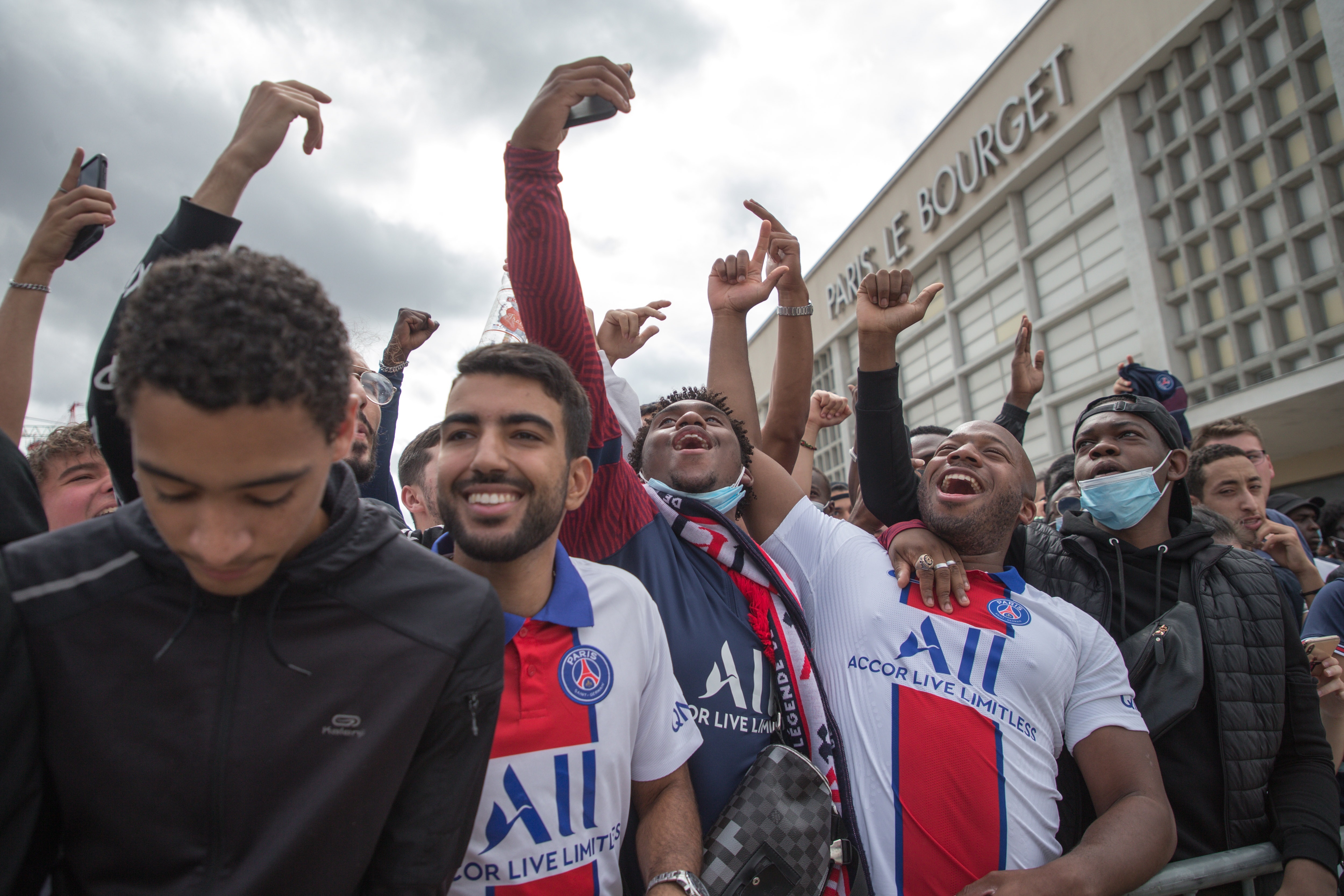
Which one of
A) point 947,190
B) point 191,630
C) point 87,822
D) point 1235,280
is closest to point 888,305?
point 191,630

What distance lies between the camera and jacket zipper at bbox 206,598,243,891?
1207mm

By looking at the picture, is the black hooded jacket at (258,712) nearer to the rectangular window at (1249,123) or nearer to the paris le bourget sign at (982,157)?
the paris le bourget sign at (982,157)

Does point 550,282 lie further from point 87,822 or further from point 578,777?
point 87,822

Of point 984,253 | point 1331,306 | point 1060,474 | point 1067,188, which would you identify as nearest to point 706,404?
point 1060,474

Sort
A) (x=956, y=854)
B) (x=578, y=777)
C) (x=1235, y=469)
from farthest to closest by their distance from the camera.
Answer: (x=1235, y=469) < (x=956, y=854) < (x=578, y=777)

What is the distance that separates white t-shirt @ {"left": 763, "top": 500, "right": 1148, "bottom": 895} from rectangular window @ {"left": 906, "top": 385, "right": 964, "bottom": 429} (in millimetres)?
21902

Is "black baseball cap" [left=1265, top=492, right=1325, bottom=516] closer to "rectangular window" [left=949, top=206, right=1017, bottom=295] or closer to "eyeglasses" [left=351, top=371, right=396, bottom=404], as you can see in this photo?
"eyeglasses" [left=351, top=371, right=396, bottom=404]

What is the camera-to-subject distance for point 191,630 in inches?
49.0

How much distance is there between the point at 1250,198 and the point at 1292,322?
248 cm

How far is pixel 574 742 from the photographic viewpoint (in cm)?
169

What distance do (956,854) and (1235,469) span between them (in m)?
3.46

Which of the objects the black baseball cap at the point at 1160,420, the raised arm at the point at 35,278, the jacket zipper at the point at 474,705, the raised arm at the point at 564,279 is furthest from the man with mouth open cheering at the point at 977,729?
the raised arm at the point at 35,278

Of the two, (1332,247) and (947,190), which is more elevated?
(947,190)

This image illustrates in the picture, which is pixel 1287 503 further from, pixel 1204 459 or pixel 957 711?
pixel 957 711
